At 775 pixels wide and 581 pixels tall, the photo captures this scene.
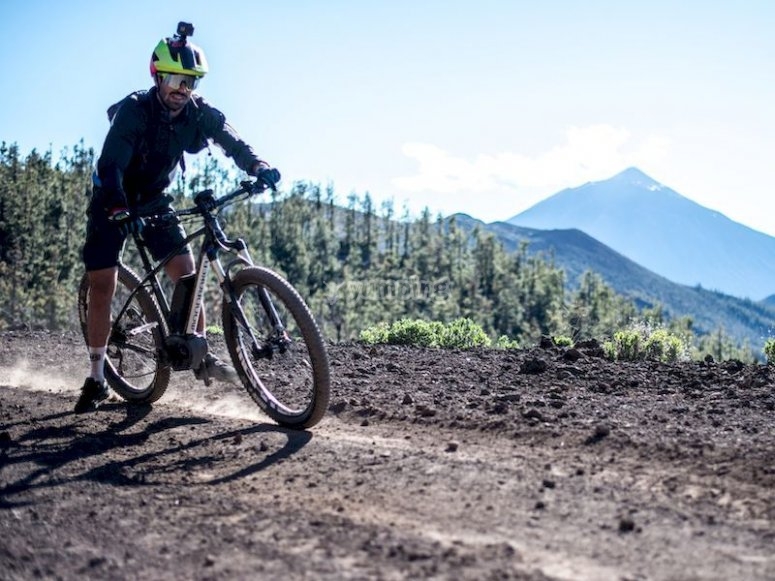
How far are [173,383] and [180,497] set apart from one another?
3.85 metres

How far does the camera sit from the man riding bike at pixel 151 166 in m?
6.05

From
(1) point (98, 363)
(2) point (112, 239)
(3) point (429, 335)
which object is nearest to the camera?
(2) point (112, 239)

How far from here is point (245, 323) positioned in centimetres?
613

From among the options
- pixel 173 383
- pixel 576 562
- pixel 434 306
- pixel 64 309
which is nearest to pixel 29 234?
pixel 64 309

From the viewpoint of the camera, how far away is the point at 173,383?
26.6ft

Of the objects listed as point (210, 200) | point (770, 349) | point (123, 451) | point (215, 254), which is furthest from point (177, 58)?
point (770, 349)

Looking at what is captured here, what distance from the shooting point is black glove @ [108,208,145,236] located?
5.93 metres

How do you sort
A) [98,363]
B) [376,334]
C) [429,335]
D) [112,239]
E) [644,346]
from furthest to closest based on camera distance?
[376,334], [429,335], [644,346], [98,363], [112,239]

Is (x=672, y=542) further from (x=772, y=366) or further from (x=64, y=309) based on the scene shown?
(x=64, y=309)

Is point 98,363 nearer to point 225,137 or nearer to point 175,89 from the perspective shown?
point 225,137

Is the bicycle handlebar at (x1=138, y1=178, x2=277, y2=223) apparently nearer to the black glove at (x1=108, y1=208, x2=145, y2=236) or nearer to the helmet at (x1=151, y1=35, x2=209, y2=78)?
the black glove at (x1=108, y1=208, x2=145, y2=236)

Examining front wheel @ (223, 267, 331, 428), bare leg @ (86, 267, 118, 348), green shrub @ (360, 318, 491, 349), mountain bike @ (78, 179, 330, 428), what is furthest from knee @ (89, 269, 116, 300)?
green shrub @ (360, 318, 491, 349)

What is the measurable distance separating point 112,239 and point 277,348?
1.74m

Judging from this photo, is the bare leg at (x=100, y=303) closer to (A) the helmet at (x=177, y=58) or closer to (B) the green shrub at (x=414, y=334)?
A: (A) the helmet at (x=177, y=58)
